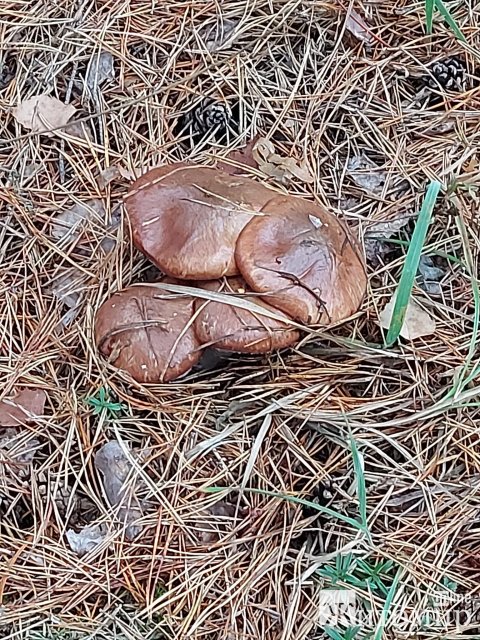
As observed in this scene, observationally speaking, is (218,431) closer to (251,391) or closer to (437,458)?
(251,391)

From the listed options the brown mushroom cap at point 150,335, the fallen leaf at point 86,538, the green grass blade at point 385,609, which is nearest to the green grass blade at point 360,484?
the green grass blade at point 385,609

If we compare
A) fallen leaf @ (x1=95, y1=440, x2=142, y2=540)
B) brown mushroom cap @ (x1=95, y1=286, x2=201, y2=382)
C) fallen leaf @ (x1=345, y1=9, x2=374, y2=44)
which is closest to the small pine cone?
fallen leaf @ (x1=345, y1=9, x2=374, y2=44)

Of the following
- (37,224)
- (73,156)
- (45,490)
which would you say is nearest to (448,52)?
(73,156)

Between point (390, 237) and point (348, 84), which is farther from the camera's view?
point (348, 84)

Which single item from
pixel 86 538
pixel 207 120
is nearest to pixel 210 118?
pixel 207 120

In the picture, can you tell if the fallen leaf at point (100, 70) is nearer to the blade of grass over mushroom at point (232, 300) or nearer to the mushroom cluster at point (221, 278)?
the mushroom cluster at point (221, 278)

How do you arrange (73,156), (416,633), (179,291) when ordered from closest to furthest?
(416,633) < (179,291) < (73,156)
